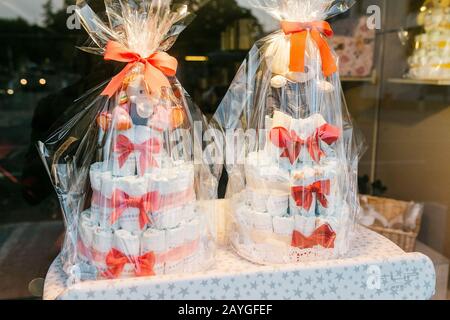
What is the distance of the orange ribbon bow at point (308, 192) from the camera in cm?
102

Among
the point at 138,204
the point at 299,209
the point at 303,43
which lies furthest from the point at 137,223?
the point at 303,43

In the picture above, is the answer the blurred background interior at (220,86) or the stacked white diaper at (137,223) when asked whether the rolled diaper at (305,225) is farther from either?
the blurred background interior at (220,86)

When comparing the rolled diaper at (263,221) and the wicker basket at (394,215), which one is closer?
the rolled diaper at (263,221)

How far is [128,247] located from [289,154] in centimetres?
41

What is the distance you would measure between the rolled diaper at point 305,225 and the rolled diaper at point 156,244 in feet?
0.99

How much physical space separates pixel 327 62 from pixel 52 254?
3.72 ft

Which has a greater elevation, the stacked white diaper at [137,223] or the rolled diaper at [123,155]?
the rolled diaper at [123,155]

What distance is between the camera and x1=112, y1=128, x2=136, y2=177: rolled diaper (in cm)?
96

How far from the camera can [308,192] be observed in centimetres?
103

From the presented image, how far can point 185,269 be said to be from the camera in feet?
3.26

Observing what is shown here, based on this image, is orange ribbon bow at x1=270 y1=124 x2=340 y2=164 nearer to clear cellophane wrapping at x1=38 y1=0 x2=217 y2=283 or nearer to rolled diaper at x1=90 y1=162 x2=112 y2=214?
clear cellophane wrapping at x1=38 y1=0 x2=217 y2=283

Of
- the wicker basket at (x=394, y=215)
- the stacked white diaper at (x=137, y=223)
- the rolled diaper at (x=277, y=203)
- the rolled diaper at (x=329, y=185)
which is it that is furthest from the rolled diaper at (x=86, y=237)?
the wicker basket at (x=394, y=215)

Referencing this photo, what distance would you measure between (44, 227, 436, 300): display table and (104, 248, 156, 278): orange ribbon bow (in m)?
0.05

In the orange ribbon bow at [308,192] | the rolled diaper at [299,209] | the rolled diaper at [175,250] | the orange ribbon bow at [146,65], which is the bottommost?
the rolled diaper at [175,250]
